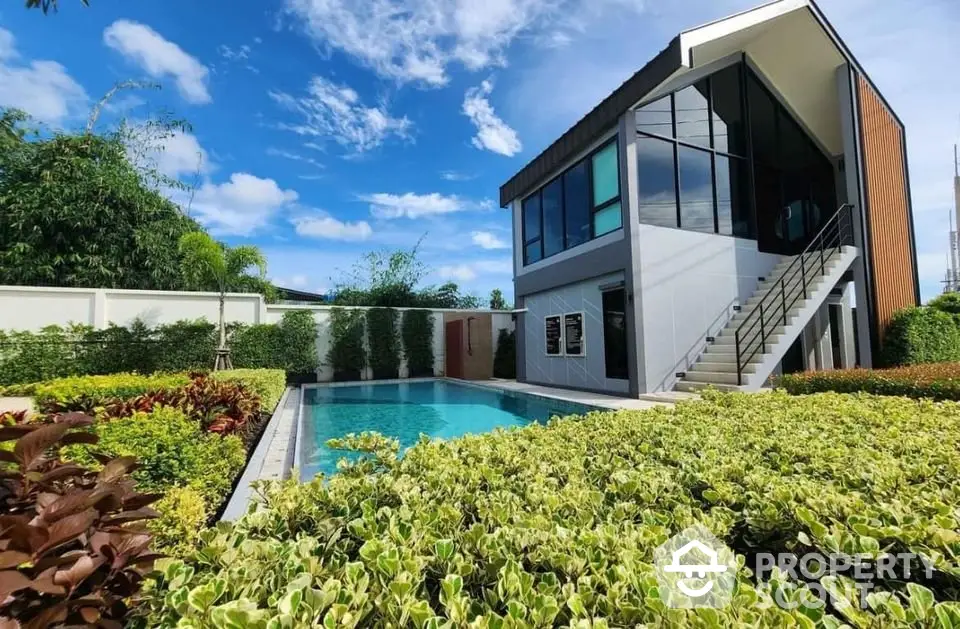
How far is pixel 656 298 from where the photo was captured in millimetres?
9578

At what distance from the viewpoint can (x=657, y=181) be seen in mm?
10062

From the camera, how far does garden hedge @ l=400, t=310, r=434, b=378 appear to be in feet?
55.7

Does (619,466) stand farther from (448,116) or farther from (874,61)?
(448,116)

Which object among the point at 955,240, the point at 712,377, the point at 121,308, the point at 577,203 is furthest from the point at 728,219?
the point at 955,240

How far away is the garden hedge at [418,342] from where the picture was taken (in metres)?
17.0

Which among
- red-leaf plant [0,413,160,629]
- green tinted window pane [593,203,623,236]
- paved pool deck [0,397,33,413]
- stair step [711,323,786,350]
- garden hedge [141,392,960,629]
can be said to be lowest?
paved pool deck [0,397,33,413]

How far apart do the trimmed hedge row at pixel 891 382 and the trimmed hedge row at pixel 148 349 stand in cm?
1341

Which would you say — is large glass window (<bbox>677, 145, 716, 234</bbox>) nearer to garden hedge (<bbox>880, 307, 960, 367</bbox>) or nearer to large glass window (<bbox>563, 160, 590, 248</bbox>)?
large glass window (<bbox>563, 160, 590, 248</bbox>)

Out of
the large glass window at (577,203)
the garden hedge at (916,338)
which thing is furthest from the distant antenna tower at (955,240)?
the large glass window at (577,203)

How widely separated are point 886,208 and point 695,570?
13298 millimetres

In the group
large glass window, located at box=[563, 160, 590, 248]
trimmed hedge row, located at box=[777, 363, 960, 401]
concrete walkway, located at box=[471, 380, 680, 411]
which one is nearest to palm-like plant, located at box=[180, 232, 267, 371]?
concrete walkway, located at box=[471, 380, 680, 411]

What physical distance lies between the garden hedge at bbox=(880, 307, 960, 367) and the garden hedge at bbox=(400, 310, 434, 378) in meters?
13.2

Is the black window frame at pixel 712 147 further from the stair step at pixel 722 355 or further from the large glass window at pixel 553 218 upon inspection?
the large glass window at pixel 553 218

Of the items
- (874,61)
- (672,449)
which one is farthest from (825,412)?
(874,61)
